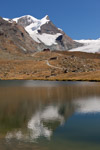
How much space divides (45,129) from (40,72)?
548 feet

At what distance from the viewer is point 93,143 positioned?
767 inches

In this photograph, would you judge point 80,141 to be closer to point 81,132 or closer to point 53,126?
point 81,132

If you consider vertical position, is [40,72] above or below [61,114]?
→ above

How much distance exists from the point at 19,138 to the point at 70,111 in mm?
15346

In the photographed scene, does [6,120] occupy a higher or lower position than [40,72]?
lower

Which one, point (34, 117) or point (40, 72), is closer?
point (34, 117)

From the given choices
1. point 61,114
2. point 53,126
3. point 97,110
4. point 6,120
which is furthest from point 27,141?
point 97,110

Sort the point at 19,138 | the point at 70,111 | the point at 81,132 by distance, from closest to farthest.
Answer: the point at 19,138, the point at 81,132, the point at 70,111

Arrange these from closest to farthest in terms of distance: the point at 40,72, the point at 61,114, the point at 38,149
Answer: the point at 38,149 < the point at 61,114 < the point at 40,72

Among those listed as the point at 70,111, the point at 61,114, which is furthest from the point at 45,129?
the point at 70,111

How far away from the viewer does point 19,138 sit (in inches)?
818

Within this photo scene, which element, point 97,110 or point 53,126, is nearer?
point 53,126

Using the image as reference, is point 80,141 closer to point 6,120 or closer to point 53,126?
point 53,126

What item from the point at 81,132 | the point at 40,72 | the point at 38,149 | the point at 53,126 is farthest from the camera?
the point at 40,72
